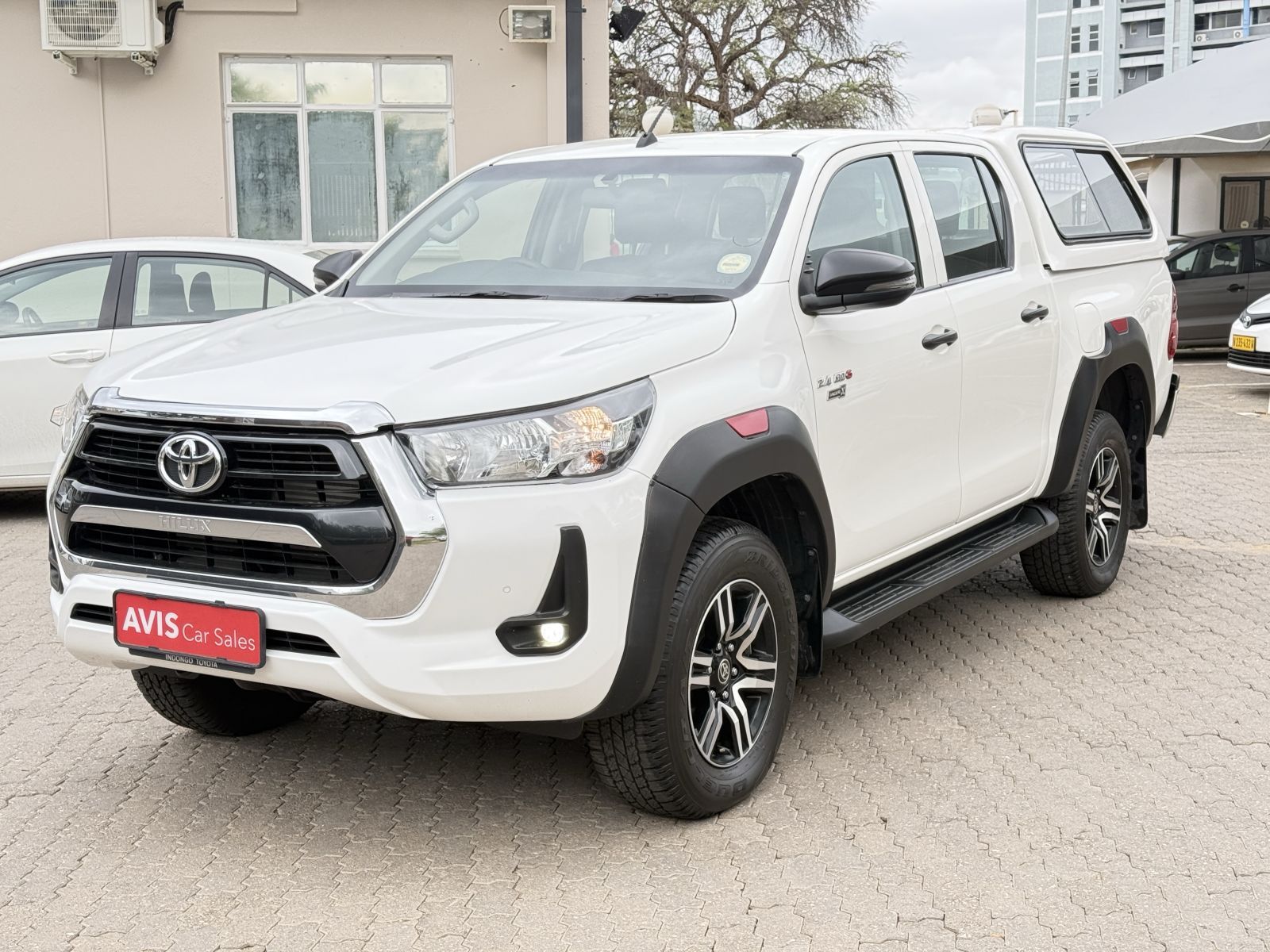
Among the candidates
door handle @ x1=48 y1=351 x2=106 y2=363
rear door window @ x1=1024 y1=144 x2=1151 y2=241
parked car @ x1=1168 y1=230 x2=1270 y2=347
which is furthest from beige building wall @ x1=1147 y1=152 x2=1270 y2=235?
door handle @ x1=48 y1=351 x2=106 y2=363

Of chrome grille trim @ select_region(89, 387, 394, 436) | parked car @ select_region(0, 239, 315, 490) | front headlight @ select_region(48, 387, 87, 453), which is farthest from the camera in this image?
parked car @ select_region(0, 239, 315, 490)

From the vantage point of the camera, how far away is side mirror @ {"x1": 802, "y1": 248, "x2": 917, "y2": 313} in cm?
423

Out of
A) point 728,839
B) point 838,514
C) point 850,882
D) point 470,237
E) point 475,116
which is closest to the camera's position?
point 850,882

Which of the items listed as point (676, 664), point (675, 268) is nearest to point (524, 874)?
point (676, 664)

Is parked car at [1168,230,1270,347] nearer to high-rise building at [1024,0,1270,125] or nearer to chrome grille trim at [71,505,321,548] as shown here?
chrome grille trim at [71,505,321,548]

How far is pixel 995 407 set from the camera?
212 inches

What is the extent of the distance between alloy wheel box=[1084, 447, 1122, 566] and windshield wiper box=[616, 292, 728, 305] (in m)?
2.64

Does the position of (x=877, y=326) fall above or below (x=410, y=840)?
above

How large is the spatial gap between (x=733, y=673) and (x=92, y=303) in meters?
5.80

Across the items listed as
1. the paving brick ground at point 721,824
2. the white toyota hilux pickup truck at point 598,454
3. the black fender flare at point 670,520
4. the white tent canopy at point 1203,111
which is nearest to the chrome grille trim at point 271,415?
the white toyota hilux pickup truck at point 598,454

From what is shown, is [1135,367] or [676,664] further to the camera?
[1135,367]

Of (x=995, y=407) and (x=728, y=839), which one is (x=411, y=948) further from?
(x=995, y=407)

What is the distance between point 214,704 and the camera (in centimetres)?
461

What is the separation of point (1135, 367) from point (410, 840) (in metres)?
4.04
